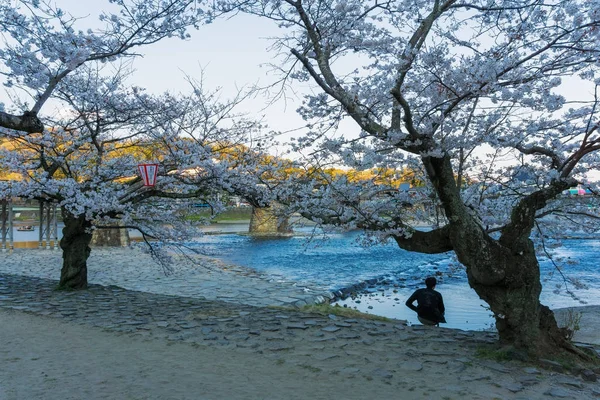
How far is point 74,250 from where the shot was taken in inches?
406

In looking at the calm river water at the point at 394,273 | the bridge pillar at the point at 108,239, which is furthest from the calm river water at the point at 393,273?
the bridge pillar at the point at 108,239

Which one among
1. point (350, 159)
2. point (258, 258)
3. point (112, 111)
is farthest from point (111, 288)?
point (258, 258)

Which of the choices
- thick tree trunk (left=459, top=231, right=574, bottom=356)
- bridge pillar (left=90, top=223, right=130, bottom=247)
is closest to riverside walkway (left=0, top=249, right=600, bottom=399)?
thick tree trunk (left=459, top=231, right=574, bottom=356)

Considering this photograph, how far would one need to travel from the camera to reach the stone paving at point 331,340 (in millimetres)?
4742

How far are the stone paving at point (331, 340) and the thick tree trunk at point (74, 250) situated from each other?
354 millimetres

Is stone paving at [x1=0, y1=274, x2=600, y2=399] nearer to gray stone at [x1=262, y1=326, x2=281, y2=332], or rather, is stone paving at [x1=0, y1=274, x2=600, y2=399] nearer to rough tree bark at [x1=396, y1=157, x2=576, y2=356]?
gray stone at [x1=262, y1=326, x2=281, y2=332]

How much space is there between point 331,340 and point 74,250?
22.0 ft

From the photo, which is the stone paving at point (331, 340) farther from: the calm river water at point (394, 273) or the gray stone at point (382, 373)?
the calm river water at point (394, 273)

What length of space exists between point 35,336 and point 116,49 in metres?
4.25

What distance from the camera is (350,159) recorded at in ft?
20.4

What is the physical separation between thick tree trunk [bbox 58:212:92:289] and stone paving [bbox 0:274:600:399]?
1.16ft

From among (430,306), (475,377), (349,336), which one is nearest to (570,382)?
(475,377)

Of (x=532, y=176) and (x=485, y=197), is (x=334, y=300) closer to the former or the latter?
(x=485, y=197)

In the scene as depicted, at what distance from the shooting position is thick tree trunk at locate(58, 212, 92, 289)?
1010cm
